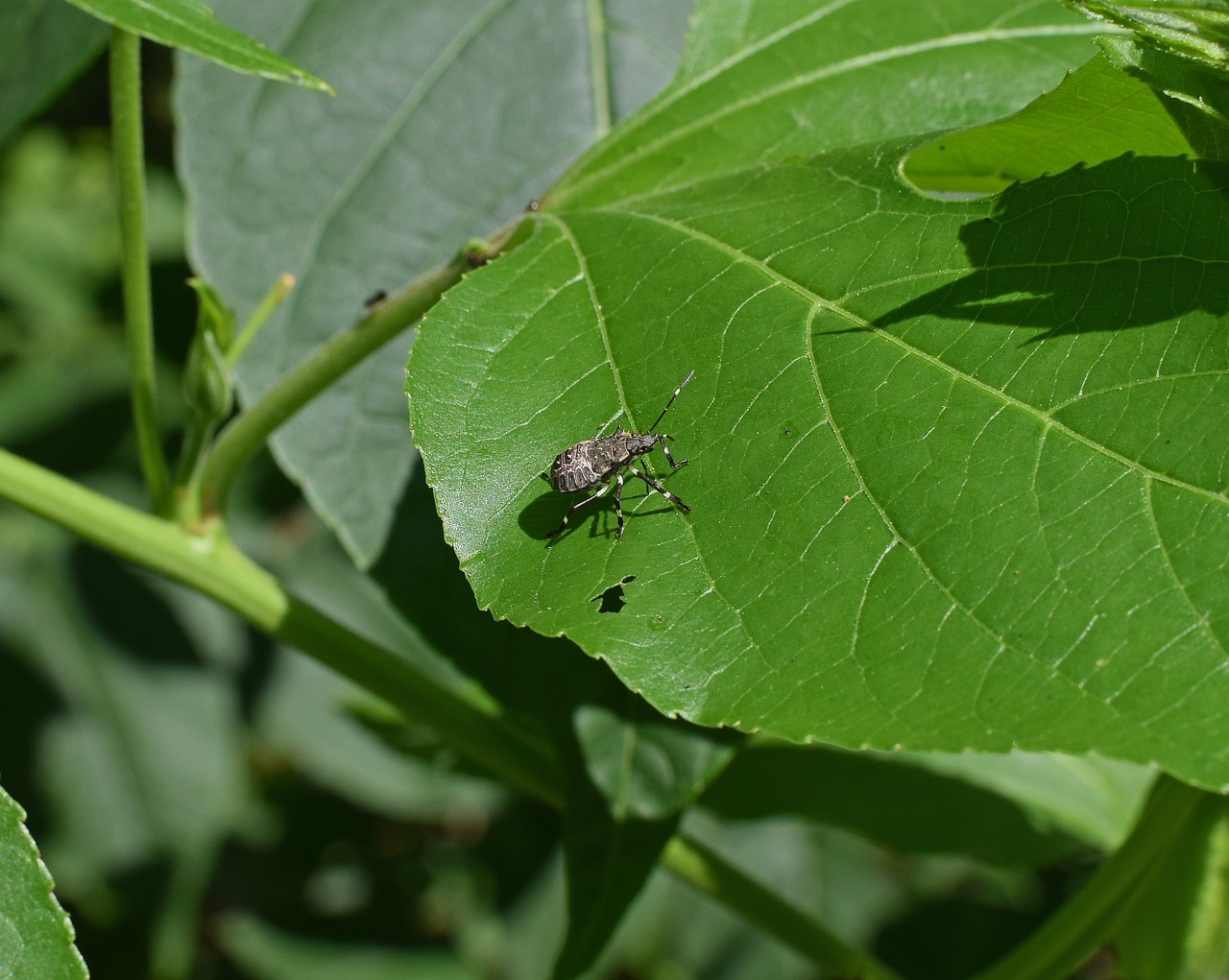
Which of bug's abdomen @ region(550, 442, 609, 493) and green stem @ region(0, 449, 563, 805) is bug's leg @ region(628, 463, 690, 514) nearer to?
bug's abdomen @ region(550, 442, 609, 493)

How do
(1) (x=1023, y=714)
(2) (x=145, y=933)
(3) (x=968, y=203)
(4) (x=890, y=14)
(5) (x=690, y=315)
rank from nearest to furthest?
(1) (x=1023, y=714)
(3) (x=968, y=203)
(5) (x=690, y=315)
(4) (x=890, y=14)
(2) (x=145, y=933)

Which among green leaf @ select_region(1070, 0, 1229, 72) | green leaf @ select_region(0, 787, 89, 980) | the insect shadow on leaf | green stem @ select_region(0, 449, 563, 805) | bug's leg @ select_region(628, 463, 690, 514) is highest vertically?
green leaf @ select_region(1070, 0, 1229, 72)

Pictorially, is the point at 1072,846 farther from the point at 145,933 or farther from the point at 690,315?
the point at 145,933

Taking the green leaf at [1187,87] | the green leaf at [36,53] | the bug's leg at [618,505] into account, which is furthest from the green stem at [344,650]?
the green leaf at [1187,87]

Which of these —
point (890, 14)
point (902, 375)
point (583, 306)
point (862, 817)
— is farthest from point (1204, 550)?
point (862, 817)

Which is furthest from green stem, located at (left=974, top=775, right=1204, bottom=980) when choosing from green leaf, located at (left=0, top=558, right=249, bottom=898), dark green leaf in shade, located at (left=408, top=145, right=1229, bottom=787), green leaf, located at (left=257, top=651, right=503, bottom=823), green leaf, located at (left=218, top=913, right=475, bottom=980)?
green leaf, located at (left=218, top=913, right=475, bottom=980)

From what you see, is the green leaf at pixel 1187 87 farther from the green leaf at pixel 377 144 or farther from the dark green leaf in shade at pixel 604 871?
the dark green leaf in shade at pixel 604 871

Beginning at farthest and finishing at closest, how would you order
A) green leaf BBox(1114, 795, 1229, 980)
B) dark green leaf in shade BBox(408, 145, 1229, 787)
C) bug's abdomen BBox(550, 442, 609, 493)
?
1. green leaf BBox(1114, 795, 1229, 980)
2. bug's abdomen BBox(550, 442, 609, 493)
3. dark green leaf in shade BBox(408, 145, 1229, 787)
